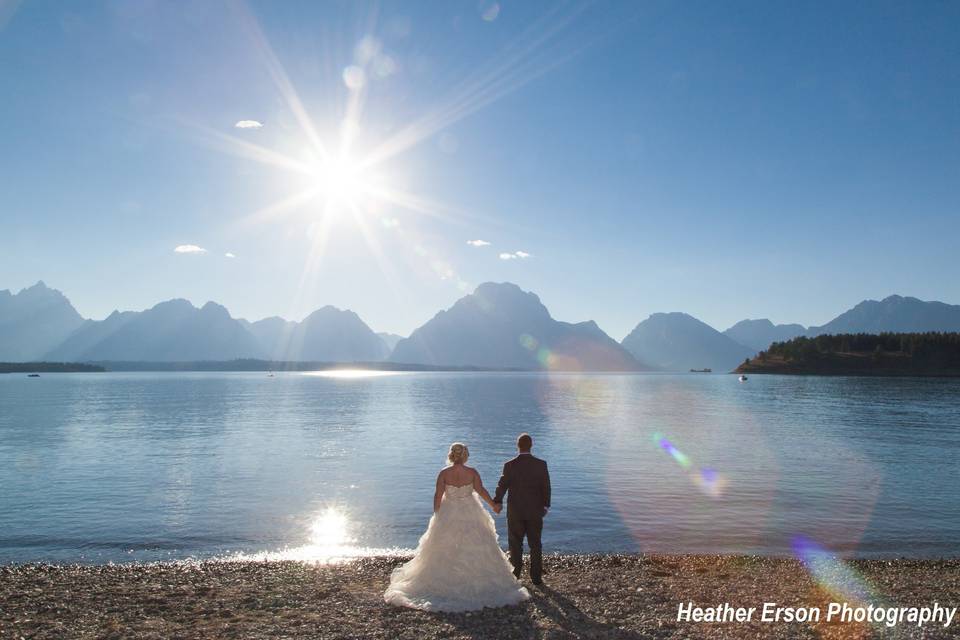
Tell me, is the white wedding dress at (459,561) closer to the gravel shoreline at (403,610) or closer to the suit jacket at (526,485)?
the gravel shoreline at (403,610)

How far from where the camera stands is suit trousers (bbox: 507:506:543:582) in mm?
13664

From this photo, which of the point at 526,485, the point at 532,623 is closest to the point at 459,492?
the point at 526,485

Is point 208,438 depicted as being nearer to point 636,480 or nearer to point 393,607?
point 636,480

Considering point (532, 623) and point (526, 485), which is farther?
point (526, 485)

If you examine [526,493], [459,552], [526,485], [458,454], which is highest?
[458,454]

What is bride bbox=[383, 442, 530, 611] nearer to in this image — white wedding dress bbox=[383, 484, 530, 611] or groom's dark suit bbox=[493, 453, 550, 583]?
white wedding dress bbox=[383, 484, 530, 611]

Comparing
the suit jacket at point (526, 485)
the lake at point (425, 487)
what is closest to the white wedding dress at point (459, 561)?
the suit jacket at point (526, 485)

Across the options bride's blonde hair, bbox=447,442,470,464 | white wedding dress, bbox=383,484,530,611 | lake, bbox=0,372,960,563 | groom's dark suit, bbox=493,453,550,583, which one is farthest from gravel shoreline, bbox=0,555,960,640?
bride's blonde hair, bbox=447,442,470,464

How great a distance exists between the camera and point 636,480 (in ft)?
108

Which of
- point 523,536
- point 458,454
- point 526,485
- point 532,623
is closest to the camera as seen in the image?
point 532,623

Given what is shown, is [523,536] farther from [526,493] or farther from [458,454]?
[458,454]

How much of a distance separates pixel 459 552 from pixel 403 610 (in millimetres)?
1640

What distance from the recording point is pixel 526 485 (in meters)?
13.5

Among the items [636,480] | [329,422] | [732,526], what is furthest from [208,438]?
[732,526]
